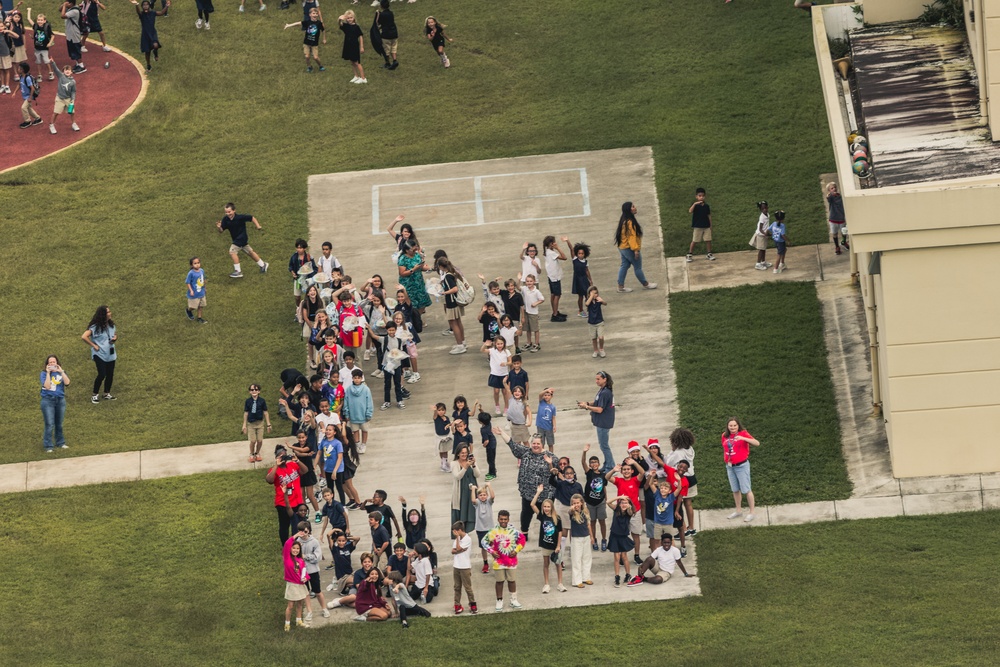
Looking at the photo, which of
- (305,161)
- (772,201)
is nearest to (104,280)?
(305,161)

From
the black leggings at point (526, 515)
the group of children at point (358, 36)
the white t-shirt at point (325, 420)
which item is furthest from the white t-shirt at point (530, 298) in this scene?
the group of children at point (358, 36)

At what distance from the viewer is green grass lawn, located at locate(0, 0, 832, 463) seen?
116ft

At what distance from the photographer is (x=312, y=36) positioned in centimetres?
4353

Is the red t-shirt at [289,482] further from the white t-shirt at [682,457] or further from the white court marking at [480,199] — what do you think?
the white court marking at [480,199]

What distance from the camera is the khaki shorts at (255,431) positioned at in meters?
31.9

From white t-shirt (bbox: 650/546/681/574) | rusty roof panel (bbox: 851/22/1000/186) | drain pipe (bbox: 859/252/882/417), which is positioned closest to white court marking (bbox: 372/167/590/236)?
rusty roof panel (bbox: 851/22/1000/186)

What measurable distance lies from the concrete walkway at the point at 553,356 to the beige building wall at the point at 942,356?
0.52 m

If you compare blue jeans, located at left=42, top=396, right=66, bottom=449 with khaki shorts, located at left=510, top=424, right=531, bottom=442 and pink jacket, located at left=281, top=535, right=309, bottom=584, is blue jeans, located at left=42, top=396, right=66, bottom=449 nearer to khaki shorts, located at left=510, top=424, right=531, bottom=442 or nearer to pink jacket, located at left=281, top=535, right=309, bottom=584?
pink jacket, located at left=281, top=535, right=309, bottom=584

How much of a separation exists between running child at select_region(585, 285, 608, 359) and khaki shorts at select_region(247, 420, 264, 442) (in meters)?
6.07

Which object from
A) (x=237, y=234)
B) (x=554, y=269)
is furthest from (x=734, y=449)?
(x=237, y=234)

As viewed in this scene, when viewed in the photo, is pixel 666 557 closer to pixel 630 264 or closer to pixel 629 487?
pixel 629 487

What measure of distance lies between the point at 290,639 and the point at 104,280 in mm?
12532

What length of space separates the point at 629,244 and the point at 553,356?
103 inches

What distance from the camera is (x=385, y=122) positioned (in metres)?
42.2
